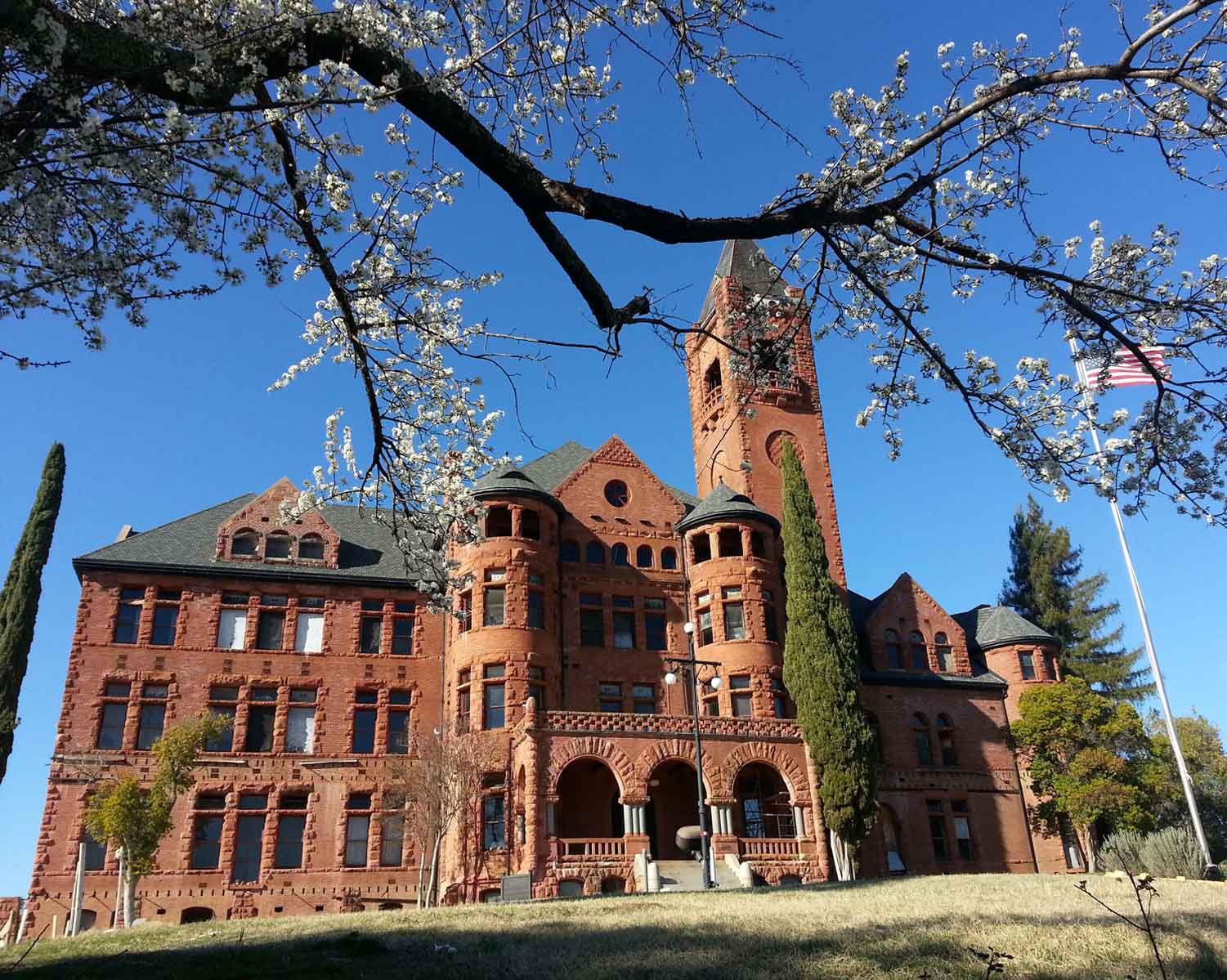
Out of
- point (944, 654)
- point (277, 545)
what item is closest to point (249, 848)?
point (277, 545)

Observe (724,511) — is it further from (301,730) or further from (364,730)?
(301,730)

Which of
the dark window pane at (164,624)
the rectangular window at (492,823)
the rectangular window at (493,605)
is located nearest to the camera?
the rectangular window at (492,823)

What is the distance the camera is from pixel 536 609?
1407 inches

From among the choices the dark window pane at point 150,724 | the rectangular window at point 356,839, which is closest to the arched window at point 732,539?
the rectangular window at point 356,839

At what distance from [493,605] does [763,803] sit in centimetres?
1198

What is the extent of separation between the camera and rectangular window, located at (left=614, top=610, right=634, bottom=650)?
124 ft

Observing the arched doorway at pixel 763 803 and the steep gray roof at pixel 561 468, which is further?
the steep gray roof at pixel 561 468

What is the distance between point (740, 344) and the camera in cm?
852

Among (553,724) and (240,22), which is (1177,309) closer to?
→ (240,22)

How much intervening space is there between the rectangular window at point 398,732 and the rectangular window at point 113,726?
9.13 m

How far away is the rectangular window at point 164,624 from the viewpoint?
35750mm

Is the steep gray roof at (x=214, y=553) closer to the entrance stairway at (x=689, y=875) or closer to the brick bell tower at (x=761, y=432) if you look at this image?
the brick bell tower at (x=761, y=432)

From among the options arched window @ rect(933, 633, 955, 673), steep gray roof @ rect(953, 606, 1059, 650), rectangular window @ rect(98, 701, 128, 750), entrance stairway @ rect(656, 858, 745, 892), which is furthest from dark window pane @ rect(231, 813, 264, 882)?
steep gray roof @ rect(953, 606, 1059, 650)

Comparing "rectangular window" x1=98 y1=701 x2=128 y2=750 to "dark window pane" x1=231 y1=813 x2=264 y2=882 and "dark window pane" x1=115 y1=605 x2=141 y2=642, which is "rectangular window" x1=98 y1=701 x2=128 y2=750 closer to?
"dark window pane" x1=115 y1=605 x2=141 y2=642
